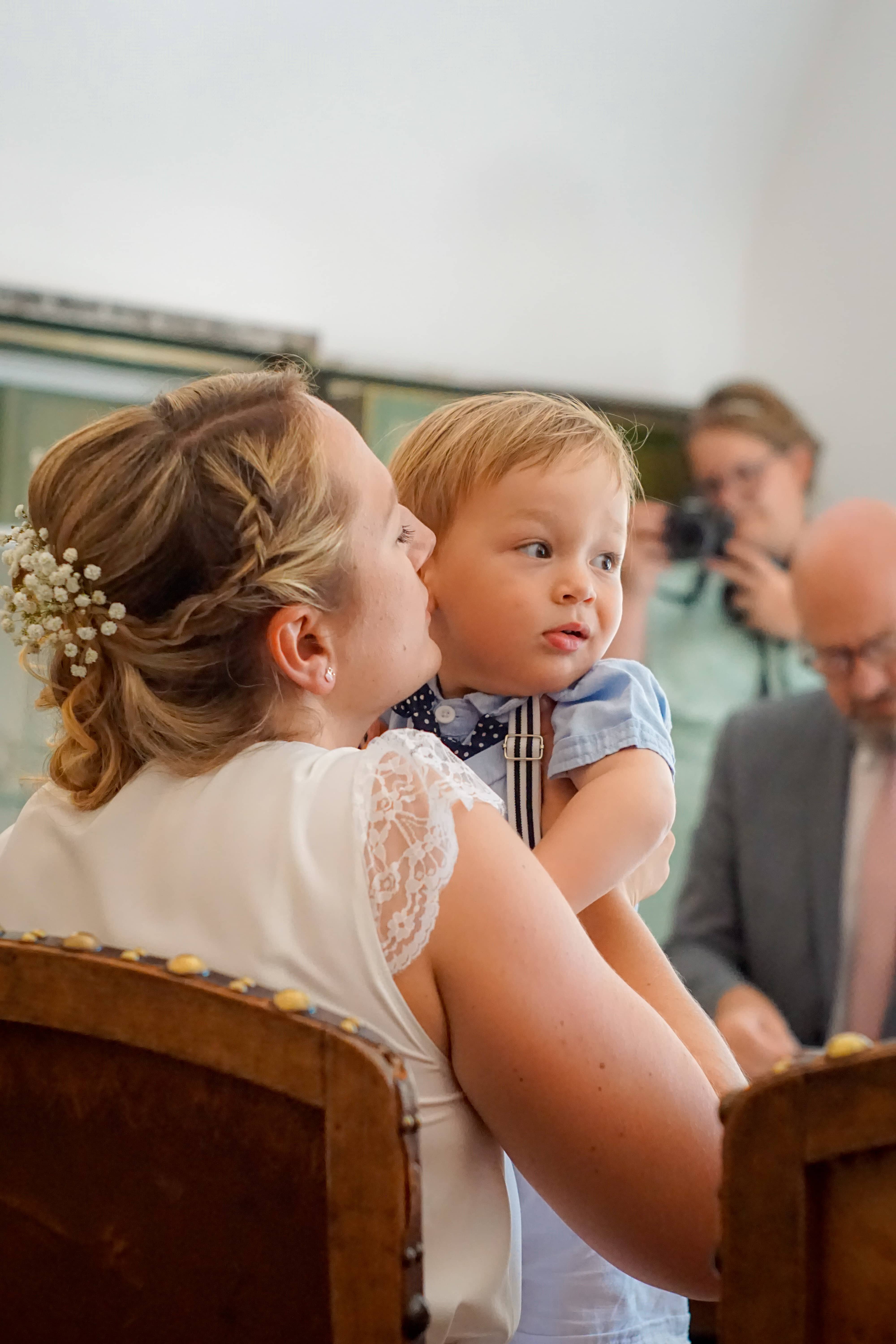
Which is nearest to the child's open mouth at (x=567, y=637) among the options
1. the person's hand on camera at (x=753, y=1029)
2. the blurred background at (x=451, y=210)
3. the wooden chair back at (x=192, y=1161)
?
the wooden chair back at (x=192, y=1161)

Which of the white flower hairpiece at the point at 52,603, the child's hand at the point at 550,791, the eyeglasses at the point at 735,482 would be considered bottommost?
the child's hand at the point at 550,791

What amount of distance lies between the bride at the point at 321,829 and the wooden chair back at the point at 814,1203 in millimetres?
243

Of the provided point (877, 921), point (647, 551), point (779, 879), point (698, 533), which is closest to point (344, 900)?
point (779, 879)

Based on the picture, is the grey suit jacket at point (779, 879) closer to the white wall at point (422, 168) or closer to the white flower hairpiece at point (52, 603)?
the white wall at point (422, 168)

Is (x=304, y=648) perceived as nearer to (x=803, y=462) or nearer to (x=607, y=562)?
(x=607, y=562)

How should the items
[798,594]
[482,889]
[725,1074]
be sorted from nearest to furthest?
[482,889] < [725,1074] < [798,594]

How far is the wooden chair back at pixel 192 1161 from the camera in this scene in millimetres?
724

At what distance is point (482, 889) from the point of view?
3.05 ft

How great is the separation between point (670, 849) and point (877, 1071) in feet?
2.92

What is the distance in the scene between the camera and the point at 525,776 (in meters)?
1.40

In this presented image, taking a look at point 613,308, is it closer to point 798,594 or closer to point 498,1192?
point 798,594

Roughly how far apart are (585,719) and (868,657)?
5.80 ft

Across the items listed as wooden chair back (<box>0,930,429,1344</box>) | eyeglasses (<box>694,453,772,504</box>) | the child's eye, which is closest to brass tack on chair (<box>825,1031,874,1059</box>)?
wooden chair back (<box>0,930,429,1344</box>)

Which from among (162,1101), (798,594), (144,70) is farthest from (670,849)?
(144,70)
